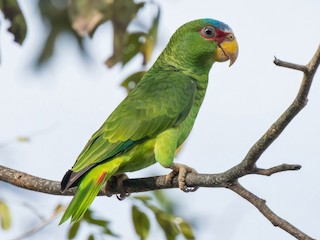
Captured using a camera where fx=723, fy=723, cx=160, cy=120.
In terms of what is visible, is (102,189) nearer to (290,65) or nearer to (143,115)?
(143,115)

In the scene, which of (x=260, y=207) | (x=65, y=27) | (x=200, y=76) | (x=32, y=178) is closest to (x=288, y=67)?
(x=260, y=207)

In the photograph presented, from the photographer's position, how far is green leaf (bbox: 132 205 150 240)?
3.17m

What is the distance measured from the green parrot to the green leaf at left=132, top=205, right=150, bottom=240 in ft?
0.61

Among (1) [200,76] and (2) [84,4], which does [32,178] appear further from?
(1) [200,76]

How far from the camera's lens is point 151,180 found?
2.76 metres

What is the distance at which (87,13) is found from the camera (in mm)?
2859

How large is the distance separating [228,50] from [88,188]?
115cm

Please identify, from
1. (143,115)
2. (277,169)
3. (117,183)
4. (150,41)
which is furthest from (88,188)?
(277,169)

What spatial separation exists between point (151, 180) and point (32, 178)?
0.51 meters

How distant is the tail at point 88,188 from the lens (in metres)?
2.77

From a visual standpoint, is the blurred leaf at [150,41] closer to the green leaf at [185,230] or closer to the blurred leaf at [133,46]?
the blurred leaf at [133,46]

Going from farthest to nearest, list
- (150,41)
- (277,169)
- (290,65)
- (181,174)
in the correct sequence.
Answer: (150,41) < (181,174) < (277,169) < (290,65)

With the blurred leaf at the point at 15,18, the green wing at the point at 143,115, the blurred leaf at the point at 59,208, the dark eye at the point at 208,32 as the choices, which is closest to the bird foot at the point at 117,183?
the green wing at the point at 143,115

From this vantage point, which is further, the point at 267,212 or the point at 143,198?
the point at 143,198
